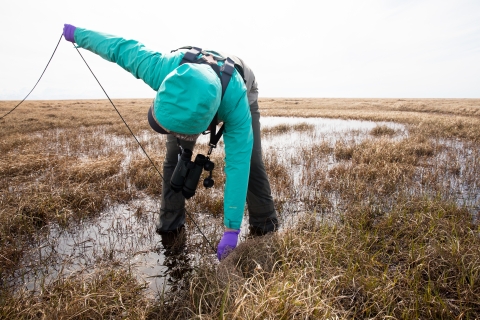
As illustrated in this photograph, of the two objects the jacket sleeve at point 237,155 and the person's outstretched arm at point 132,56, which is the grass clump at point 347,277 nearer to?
the jacket sleeve at point 237,155

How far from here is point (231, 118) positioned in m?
2.20

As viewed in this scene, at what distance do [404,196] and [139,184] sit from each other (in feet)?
14.7

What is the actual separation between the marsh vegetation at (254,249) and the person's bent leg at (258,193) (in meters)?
0.20

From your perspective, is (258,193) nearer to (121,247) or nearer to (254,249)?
(254,249)

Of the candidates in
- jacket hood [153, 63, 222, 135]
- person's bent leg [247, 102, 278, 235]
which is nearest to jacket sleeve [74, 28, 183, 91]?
jacket hood [153, 63, 222, 135]

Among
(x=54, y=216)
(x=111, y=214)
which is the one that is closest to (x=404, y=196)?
(x=111, y=214)

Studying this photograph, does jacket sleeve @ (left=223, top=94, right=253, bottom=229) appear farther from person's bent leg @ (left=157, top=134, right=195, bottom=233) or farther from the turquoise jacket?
person's bent leg @ (left=157, top=134, right=195, bottom=233)

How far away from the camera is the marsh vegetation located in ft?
6.56

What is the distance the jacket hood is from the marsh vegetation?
4.12 ft

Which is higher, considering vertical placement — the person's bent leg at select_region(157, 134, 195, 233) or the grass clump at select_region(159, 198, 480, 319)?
the person's bent leg at select_region(157, 134, 195, 233)

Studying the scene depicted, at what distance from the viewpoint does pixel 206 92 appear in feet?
5.73

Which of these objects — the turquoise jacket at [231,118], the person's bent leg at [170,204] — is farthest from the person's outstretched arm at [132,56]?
the person's bent leg at [170,204]

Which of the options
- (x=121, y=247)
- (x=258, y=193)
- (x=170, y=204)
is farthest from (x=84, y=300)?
(x=258, y=193)

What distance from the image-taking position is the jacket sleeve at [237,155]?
7.24ft
